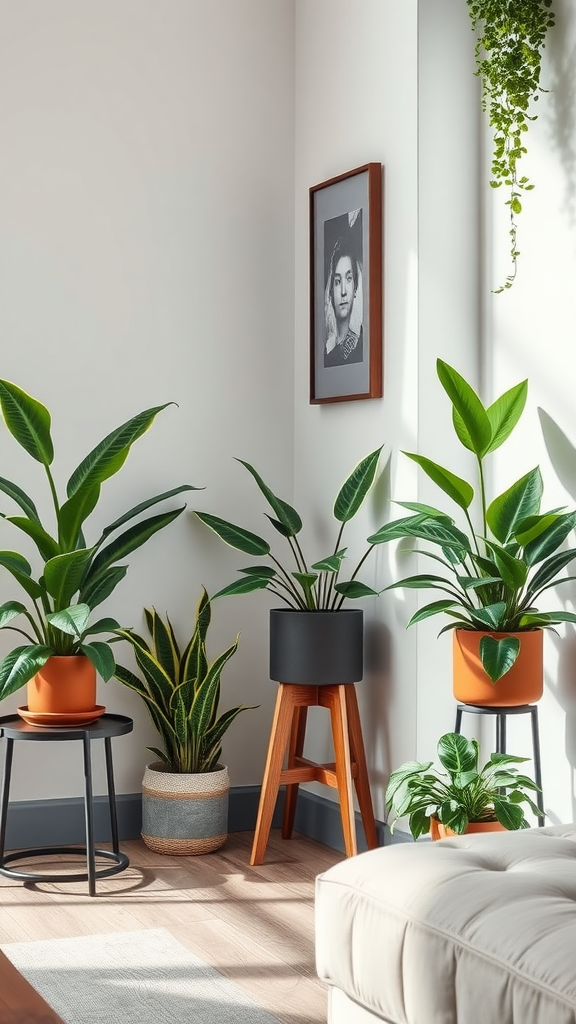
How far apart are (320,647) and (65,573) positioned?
719 mm

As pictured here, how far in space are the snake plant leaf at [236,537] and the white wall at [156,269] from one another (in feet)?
0.95

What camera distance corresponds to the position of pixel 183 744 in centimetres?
333

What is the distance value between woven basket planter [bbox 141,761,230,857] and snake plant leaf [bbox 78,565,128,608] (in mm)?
596

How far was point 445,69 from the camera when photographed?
125 inches

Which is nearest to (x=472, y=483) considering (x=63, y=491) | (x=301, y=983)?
(x=63, y=491)

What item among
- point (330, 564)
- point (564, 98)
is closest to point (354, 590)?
point (330, 564)

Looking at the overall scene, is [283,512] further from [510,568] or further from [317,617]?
[510,568]

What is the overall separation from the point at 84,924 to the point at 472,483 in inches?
61.3

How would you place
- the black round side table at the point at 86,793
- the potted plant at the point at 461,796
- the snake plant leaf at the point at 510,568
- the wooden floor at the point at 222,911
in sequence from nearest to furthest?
the wooden floor at the point at 222,911 < the potted plant at the point at 461,796 < the snake plant leaf at the point at 510,568 < the black round side table at the point at 86,793

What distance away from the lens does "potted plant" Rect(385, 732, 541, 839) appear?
2490mm

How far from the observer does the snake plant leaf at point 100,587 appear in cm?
307

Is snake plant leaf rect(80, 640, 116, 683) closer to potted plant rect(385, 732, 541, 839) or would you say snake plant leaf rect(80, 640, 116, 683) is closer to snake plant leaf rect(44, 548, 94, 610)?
snake plant leaf rect(44, 548, 94, 610)

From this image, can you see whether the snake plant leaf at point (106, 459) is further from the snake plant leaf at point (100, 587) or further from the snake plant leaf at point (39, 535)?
the snake plant leaf at point (100, 587)

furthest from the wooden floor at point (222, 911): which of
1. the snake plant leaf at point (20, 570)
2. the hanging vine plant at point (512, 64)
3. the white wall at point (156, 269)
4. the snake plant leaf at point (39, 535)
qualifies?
the hanging vine plant at point (512, 64)
